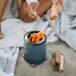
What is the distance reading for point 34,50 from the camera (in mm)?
1269

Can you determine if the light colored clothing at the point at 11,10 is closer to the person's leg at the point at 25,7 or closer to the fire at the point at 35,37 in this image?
the person's leg at the point at 25,7

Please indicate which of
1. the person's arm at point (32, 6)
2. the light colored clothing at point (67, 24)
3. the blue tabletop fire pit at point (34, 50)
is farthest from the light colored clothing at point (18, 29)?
the person's arm at point (32, 6)

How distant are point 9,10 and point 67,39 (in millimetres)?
647

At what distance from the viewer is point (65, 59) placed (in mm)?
1398

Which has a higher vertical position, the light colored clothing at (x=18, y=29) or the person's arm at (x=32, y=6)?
the person's arm at (x=32, y=6)

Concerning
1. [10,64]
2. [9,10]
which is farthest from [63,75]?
[9,10]

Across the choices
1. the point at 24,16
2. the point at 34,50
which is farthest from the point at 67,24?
the point at 34,50

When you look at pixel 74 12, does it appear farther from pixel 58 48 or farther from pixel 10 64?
pixel 10 64

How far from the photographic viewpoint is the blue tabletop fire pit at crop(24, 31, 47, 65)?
49.1 inches

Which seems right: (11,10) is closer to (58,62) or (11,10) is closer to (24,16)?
(24,16)

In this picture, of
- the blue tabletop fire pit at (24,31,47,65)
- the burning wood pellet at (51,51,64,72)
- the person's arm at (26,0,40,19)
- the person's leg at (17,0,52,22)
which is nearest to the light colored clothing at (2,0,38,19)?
the person's leg at (17,0,52,22)

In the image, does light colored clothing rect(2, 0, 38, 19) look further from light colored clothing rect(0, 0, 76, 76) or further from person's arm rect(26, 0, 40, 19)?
person's arm rect(26, 0, 40, 19)

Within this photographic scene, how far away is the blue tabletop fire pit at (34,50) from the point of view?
4.09 feet

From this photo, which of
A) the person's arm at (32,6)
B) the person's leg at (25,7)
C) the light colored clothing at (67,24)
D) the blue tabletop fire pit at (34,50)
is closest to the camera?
the blue tabletop fire pit at (34,50)
